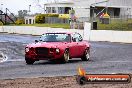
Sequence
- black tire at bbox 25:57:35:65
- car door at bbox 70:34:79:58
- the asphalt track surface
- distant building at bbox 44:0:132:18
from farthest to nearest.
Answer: distant building at bbox 44:0:132:18 → car door at bbox 70:34:79:58 → black tire at bbox 25:57:35:65 → the asphalt track surface

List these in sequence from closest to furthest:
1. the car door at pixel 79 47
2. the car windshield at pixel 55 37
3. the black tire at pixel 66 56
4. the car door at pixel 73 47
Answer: the black tire at pixel 66 56
the car windshield at pixel 55 37
the car door at pixel 73 47
the car door at pixel 79 47

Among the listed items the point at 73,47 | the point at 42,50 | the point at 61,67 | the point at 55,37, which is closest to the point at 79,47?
the point at 73,47

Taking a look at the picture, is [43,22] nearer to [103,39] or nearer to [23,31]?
[23,31]

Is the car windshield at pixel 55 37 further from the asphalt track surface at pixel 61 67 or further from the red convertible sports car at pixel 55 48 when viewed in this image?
the asphalt track surface at pixel 61 67

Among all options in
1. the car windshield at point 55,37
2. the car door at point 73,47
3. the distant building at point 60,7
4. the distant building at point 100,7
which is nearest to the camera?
the car windshield at point 55,37

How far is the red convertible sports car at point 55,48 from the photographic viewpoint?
1692 cm

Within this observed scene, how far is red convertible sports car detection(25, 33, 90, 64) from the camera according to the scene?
1692 centimetres

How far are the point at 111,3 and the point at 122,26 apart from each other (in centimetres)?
2974

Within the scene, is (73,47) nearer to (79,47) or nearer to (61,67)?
(79,47)

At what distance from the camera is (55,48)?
1697 cm

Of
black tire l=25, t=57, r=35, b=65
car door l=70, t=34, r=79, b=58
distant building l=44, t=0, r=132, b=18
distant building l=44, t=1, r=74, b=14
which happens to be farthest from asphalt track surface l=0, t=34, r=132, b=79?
distant building l=44, t=1, r=74, b=14

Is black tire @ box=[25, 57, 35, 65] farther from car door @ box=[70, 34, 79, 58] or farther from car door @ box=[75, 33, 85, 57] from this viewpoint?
car door @ box=[75, 33, 85, 57]

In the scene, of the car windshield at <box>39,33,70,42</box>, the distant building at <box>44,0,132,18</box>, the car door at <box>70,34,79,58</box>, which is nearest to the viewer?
the car windshield at <box>39,33,70,42</box>

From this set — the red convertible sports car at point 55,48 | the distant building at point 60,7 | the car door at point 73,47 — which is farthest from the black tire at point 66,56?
the distant building at point 60,7
